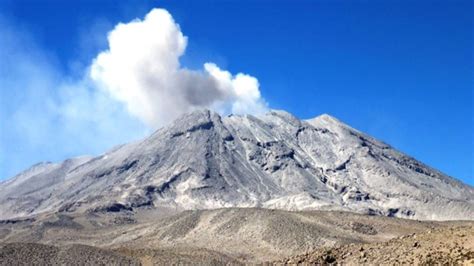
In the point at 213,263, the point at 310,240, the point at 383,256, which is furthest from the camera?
the point at 310,240

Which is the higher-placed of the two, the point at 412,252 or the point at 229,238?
the point at 229,238

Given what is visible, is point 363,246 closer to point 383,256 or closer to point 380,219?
point 383,256

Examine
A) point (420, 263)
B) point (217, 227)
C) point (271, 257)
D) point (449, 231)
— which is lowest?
point (420, 263)

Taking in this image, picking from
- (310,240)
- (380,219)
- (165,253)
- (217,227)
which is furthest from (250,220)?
(165,253)

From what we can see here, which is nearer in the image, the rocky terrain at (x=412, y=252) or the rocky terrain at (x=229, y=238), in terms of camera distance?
the rocky terrain at (x=412, y=252)

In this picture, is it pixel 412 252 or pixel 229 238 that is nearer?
pixel 412 252

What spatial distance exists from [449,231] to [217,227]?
122 m

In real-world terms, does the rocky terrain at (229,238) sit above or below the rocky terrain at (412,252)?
above

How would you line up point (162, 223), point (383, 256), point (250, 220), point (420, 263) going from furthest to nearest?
point (162, 223) → point (250, 220) → point (383, 256) → point (420, 263)

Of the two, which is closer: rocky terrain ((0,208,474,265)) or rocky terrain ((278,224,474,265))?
rocky terrain ((278,224,474,265))

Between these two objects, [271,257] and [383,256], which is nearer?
[383,256]

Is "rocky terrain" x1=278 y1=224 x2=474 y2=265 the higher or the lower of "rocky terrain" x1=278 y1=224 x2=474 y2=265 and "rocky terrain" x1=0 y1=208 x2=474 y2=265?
the lower

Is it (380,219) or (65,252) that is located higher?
(380,219)

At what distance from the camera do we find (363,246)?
42156mm
